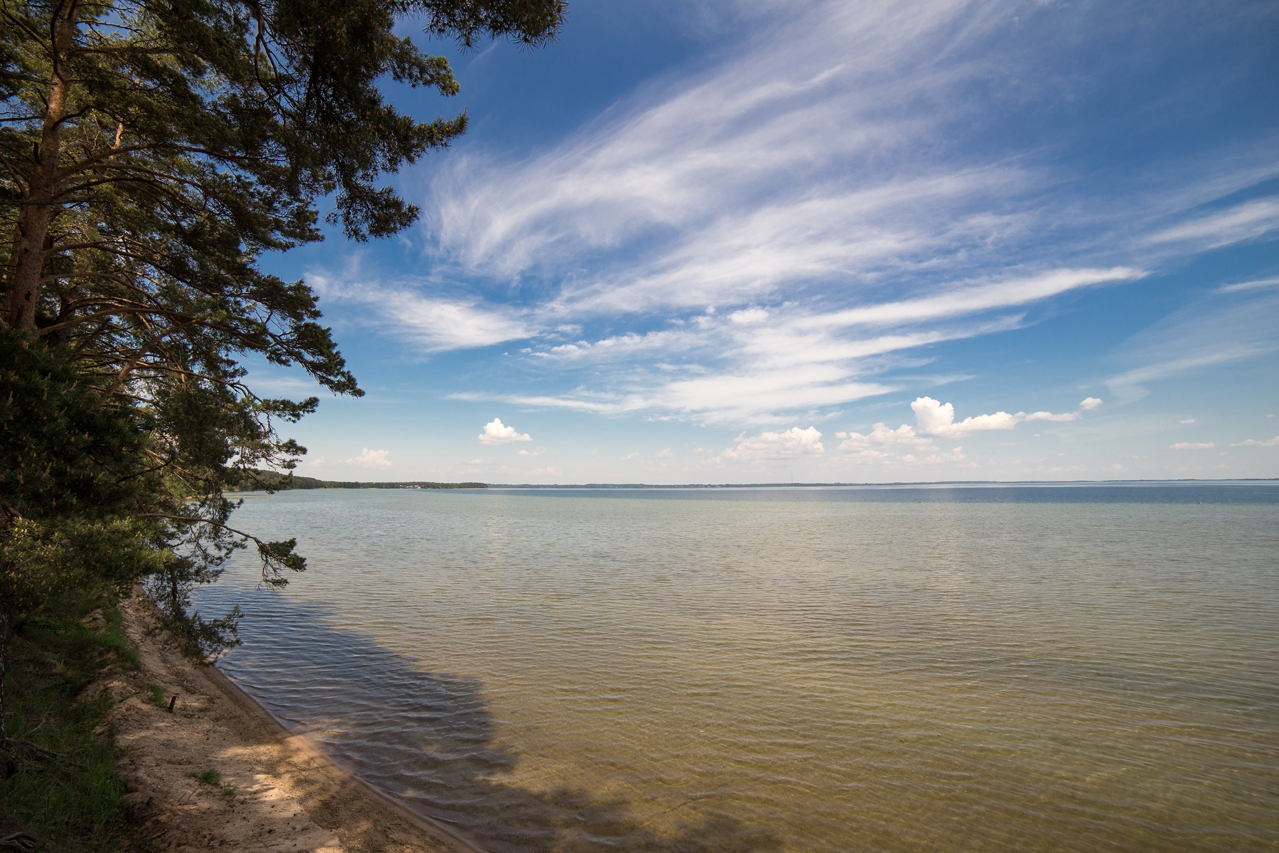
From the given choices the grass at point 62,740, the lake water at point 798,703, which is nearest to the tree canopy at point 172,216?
the grass at point 62,740

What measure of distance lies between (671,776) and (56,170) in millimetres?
13699

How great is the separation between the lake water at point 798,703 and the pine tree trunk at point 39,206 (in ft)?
29.2

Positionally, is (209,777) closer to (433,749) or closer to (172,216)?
(433,749)

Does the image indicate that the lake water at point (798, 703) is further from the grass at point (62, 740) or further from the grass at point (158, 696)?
the grass at point (62, 740)

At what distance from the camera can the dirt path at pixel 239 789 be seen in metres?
6.82

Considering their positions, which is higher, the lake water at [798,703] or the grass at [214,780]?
the grass at [214,780]

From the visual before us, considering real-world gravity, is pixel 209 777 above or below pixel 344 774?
above

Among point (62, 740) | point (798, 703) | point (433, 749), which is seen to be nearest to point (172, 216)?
point (62, 740)

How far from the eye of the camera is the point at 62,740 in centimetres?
779

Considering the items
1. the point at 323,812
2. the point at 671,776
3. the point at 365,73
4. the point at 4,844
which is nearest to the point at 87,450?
the point at 4,844

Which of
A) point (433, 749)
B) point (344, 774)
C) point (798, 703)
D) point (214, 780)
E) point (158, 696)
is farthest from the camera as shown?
point (798, 703)

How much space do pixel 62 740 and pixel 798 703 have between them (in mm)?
12908

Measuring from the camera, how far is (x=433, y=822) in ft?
25.7

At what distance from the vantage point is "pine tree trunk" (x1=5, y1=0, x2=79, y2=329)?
7.53 m
